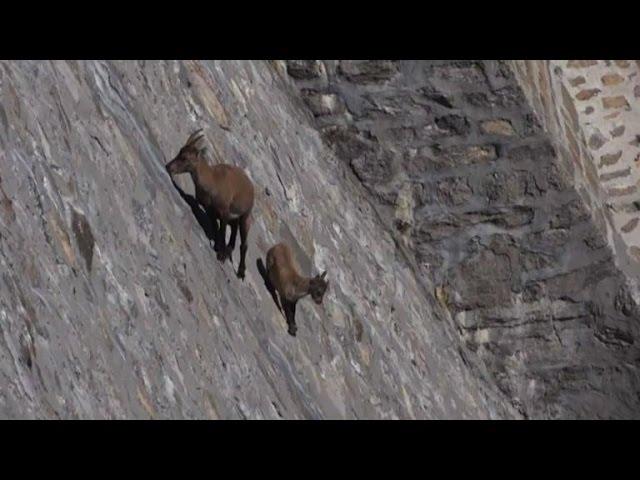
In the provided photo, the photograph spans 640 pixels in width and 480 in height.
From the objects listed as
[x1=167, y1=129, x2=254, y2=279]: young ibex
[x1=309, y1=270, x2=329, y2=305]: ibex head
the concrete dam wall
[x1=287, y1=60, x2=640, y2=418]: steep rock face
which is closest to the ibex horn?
[x1=167, y1=129, x2=254, y2=279]: young ibex

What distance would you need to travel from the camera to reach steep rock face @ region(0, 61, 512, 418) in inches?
224

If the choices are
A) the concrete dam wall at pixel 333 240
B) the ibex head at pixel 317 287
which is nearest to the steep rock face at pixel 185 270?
the concrete dam wall at pixel 333 240

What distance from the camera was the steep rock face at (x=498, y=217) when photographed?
10.0 m

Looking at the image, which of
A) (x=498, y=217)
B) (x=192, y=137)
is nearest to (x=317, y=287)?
(x=192, y=137)

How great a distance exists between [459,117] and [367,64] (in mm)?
483

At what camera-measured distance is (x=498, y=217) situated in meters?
10.2

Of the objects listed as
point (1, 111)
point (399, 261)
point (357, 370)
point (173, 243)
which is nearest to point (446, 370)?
point (399, 261)

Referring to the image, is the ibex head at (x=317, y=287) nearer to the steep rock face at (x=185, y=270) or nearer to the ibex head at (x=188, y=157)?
the steep rock face at (x=185, y=270)

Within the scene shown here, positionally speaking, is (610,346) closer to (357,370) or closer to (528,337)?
(528,337)

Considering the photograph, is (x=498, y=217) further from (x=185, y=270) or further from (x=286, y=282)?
(x=185, y=270)

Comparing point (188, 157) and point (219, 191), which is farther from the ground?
point (188, 157)

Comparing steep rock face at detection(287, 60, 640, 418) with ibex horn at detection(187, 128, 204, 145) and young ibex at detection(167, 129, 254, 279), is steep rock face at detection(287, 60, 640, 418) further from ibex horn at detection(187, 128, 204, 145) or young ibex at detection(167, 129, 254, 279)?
young ibex at detection(167, 129, 254, 279)

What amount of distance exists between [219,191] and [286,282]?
0.60 meters

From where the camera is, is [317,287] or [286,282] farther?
[317,287]
